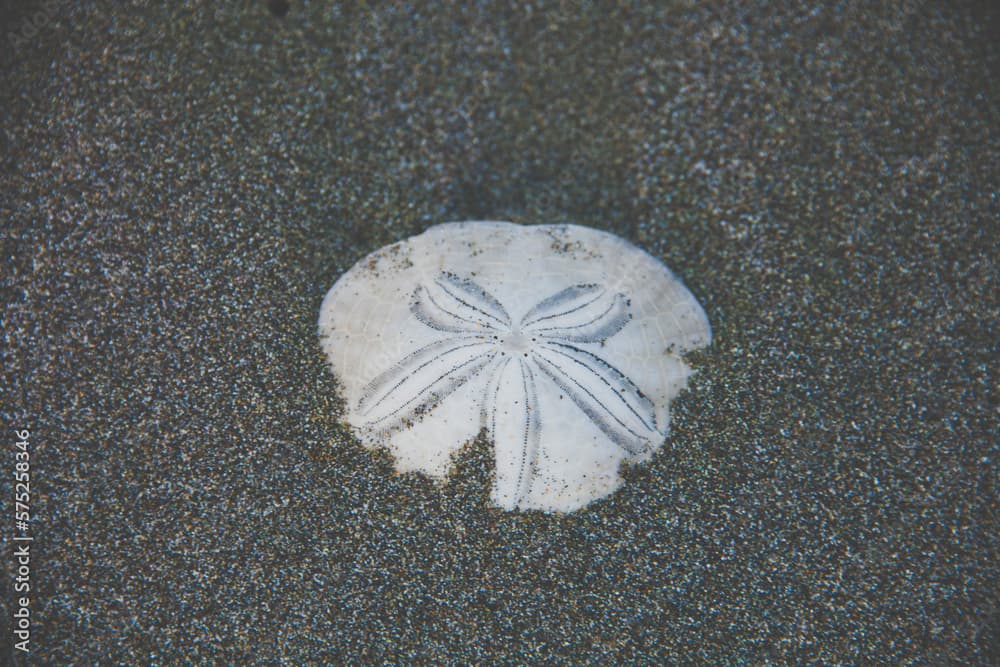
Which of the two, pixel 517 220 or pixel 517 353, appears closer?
pixel 517 353

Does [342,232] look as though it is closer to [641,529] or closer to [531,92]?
[531,92]

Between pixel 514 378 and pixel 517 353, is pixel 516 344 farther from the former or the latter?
pixel 514 378

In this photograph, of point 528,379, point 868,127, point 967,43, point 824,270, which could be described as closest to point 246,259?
point 528,379

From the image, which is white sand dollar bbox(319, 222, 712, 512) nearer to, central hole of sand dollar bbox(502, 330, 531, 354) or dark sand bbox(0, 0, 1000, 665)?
central hole of sand dollar bbox(502, 330, 531, 354)

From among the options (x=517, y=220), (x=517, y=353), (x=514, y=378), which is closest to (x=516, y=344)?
(x=517, y=353)

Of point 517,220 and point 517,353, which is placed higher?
point 517,220
